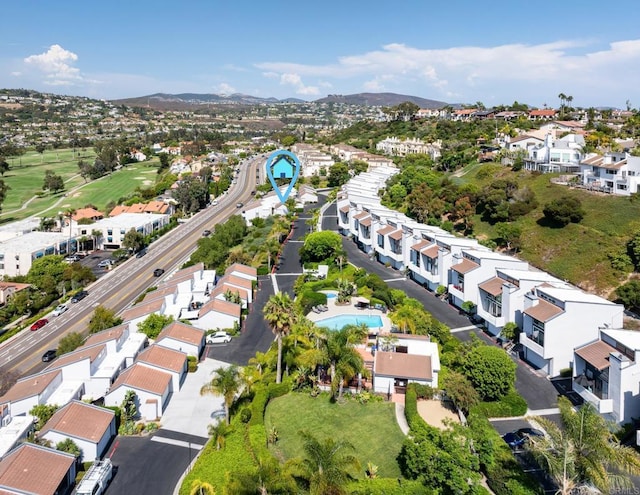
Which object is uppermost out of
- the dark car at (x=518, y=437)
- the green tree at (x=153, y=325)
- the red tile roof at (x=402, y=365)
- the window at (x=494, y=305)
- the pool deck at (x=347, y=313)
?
the window at (x=494, y=305)

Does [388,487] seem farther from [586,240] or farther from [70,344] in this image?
[586,240]

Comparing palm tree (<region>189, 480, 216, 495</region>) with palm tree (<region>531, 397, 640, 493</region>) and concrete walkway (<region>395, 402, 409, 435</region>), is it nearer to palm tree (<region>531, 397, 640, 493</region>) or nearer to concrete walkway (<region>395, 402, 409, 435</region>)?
concrete walkway (<region>395, 402, 409, 435</region>)

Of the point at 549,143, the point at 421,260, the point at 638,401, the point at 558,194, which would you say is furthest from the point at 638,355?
the point at 549,143

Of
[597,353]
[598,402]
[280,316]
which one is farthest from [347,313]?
[598,402]

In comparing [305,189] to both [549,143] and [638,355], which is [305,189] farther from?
[638,355]

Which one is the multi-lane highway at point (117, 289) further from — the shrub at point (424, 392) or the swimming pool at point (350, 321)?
the shrub at point (424, 392)

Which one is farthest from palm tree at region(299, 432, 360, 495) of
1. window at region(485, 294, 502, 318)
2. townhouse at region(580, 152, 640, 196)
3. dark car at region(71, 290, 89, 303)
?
townhouse at region(580, 152, 640, 196)

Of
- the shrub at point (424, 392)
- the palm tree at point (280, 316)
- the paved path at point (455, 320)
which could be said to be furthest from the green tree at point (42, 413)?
the paved path at point (455, 320)

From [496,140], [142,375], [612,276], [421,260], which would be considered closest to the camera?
[142,375]
